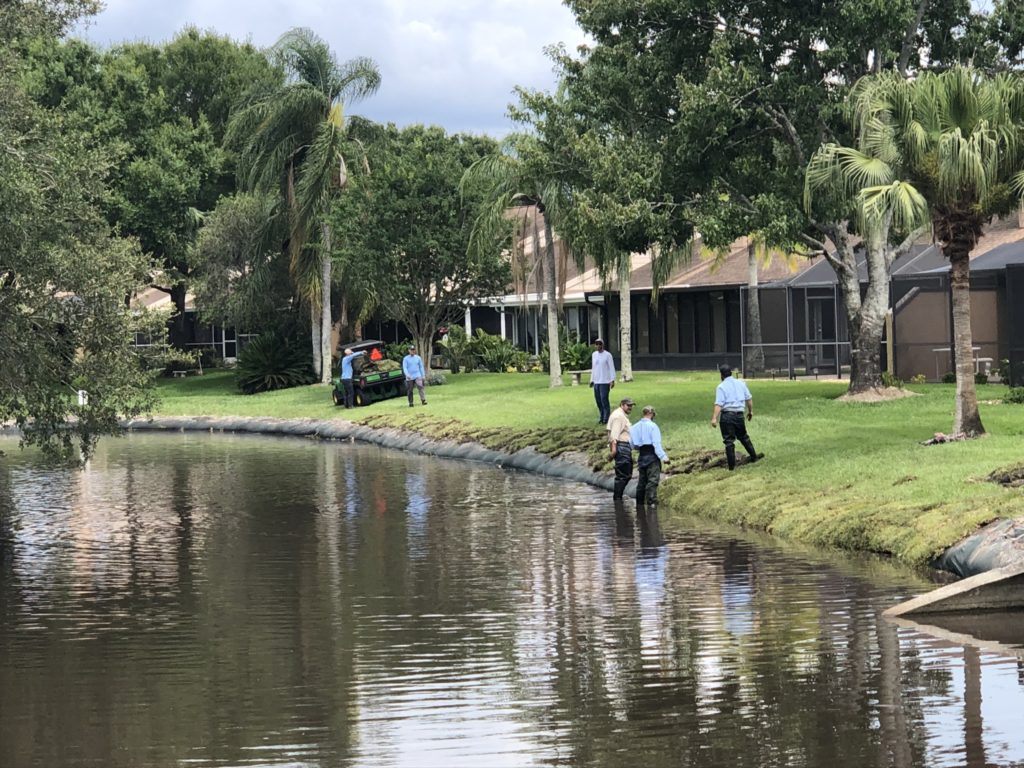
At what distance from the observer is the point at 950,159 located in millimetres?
22016

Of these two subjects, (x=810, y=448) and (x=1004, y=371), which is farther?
(x=1004, y=371)

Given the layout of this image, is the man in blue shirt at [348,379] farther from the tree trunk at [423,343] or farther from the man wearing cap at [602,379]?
the man wearing cap at [602,379]

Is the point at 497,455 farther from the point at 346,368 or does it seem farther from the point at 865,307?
the point at 346,368

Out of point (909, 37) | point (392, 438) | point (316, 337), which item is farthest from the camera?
point (316, 337)

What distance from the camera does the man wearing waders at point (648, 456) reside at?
2195 centimetres

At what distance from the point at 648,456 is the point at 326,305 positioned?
32.1m

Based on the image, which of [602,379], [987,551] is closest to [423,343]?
[602,379]

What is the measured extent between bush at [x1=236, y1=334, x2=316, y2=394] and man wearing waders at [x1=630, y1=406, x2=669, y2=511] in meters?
33.5

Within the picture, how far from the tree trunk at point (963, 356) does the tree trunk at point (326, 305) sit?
105 feet

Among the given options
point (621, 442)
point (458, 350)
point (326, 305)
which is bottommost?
point (621, 442)

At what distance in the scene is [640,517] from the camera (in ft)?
70.9

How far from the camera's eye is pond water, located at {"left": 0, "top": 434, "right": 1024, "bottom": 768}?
9609 millimetres

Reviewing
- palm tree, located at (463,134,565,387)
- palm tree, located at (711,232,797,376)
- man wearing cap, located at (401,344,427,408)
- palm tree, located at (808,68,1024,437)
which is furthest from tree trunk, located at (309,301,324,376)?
palm tree, located at (808,68,1024,437)

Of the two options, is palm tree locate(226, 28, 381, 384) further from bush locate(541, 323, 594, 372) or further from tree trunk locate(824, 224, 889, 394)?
tree trunk locate(824, 224, 889, 394)
